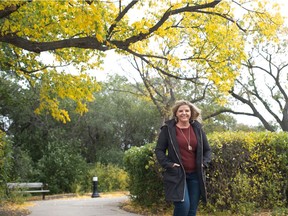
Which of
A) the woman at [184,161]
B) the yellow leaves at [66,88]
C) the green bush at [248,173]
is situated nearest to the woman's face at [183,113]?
the woman at [184,161]

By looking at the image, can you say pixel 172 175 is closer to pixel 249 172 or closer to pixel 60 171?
pixel 249 172

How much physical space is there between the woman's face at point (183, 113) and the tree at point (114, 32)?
2507 mm

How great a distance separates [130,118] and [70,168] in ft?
33.7

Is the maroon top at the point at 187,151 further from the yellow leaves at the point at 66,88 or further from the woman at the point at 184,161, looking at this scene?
the yellow leaves at the point at 66,88

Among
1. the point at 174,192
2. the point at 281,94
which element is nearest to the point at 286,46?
the point at 281,94

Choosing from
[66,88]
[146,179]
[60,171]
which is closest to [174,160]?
[146,179]

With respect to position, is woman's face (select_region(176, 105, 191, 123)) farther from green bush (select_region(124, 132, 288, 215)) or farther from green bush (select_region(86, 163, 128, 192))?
green bush (select_region(86, 163, 128, 192))

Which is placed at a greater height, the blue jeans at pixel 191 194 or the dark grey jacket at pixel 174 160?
the dark grey jacket at pixel 174 160

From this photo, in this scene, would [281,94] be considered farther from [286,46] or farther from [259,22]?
[259,22]

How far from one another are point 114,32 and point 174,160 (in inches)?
187

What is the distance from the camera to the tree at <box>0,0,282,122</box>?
8.29 meters

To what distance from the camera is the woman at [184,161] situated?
5.08m

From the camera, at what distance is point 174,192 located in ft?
16.6

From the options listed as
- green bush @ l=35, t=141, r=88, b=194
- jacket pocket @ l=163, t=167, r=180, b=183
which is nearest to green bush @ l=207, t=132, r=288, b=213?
jacket pocket @ l=163, t=167, r=180, b=183
